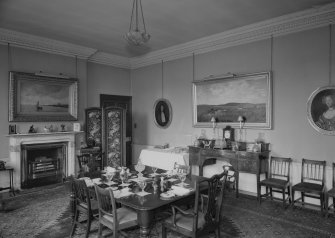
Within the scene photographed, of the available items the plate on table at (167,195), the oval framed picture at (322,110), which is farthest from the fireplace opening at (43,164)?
the oval framed picture at (322,110)

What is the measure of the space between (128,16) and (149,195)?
3633mm

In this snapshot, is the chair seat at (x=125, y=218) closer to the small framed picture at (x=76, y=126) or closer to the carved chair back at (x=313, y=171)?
the carved chair back at (x=313, y=171)

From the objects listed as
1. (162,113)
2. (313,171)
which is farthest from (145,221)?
(162,113)

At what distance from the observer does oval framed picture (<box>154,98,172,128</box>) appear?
783 centimetres

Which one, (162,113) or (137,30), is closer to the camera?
(137,30)

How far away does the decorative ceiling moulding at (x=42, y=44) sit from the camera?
6113 mm

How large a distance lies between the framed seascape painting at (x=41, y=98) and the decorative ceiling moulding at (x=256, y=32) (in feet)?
9.05

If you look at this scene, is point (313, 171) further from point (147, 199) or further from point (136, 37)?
point (136, 37)

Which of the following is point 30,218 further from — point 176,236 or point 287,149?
point 287,149

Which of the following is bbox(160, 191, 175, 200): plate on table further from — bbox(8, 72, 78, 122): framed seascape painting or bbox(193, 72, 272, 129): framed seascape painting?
bbox(8, 72, 78, 122): framed seascape painting

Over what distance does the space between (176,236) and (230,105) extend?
3555 millimetres

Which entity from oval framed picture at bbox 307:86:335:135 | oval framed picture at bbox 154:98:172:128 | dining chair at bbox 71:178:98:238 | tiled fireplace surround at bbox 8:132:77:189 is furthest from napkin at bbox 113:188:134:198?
oval framed picture at bbox 154:98:172:128

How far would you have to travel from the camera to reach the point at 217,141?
6.38 metres

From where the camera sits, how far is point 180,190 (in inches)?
136
